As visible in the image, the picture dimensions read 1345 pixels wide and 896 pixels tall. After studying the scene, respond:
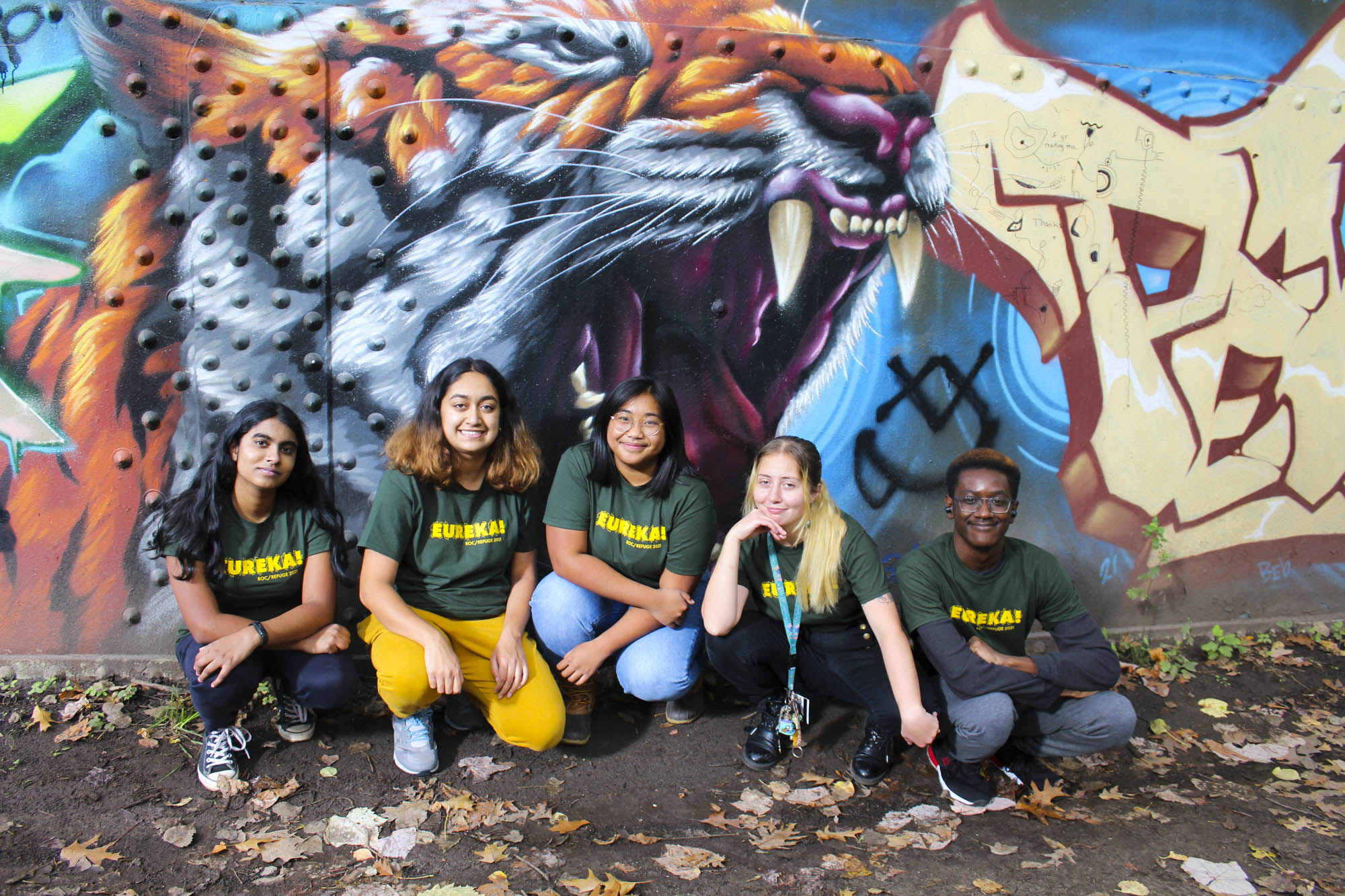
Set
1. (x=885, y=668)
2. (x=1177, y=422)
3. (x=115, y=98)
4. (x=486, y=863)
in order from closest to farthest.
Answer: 1. (x=486, y=863)
2. (x=885, y=668)
3. (x=115, y=98)
4. (x=1177, y=422)

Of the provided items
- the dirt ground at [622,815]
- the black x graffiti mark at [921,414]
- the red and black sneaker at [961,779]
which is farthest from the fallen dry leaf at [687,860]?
the black x graffiti mark at [921,414]

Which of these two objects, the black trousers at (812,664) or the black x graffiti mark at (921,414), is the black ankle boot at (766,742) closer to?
the black trousers at (812,664)

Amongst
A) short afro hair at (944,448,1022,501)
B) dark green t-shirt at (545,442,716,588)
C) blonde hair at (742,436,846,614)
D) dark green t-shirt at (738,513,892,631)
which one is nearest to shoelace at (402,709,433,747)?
dark green t-shirt at (545,442,716,588)

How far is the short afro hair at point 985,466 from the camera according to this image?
3084 mm

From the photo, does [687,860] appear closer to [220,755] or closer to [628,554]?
[628,554]

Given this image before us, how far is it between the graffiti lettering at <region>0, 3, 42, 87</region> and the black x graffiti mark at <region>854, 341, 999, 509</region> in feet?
12.1

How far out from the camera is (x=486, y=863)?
2.63 metres

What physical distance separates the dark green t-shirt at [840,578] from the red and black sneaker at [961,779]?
54cm

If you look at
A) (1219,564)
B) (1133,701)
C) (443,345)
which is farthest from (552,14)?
(1219,564)

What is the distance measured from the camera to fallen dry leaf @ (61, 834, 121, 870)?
8.47 ft

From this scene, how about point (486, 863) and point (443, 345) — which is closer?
point (486, 863)

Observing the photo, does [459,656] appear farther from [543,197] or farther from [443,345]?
[543,197]

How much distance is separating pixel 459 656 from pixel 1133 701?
2.86 meters

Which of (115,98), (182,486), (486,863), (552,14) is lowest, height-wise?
(486,863)
